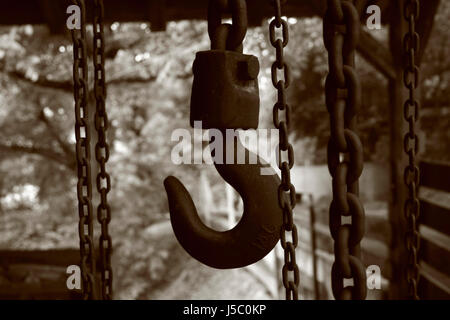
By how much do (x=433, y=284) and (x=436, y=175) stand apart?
0.68 m

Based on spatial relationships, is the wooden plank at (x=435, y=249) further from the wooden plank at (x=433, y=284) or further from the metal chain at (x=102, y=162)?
the metal chain at (x=102, y=162)

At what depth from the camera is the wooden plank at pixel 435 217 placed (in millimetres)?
3117

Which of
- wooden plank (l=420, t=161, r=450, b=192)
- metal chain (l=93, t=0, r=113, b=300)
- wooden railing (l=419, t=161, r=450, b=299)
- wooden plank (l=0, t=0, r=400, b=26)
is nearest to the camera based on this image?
metal chain (l=93, t=0, r=113, b=300)

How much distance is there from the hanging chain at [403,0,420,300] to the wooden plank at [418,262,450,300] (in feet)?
6.37

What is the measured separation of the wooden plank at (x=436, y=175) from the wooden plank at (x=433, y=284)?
0.50 meters

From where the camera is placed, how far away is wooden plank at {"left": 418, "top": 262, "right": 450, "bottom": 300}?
2.97 m

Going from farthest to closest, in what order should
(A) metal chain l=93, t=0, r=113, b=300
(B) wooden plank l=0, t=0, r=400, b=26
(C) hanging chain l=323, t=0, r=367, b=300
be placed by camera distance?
1. (B) wooden plank l=0, t=0, r=400, b=26
2. (A) metal chain l=93, t=0, r=113, b=300
3. (C) hanging chain l=323, t=0, r=367, b=300

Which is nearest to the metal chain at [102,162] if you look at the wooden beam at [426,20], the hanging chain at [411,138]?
the hanging chain at [411,138]

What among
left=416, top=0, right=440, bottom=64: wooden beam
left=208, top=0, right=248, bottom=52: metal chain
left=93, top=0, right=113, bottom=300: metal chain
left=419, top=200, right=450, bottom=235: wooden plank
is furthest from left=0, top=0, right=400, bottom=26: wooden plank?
left=208, top=0, right=248, bottom=52: metal chain

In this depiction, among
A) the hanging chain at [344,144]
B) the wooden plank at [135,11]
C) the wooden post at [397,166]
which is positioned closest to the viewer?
the hanging chain at [344,144]

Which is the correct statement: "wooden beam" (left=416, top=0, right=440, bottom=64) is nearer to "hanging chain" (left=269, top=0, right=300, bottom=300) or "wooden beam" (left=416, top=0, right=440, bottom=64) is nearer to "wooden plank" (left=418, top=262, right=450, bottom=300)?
"wooden plank" (left=418, top=262, right=450, bottom=300)

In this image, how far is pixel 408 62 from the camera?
3.65ft

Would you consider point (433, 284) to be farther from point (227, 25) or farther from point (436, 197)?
point (227, 25)
